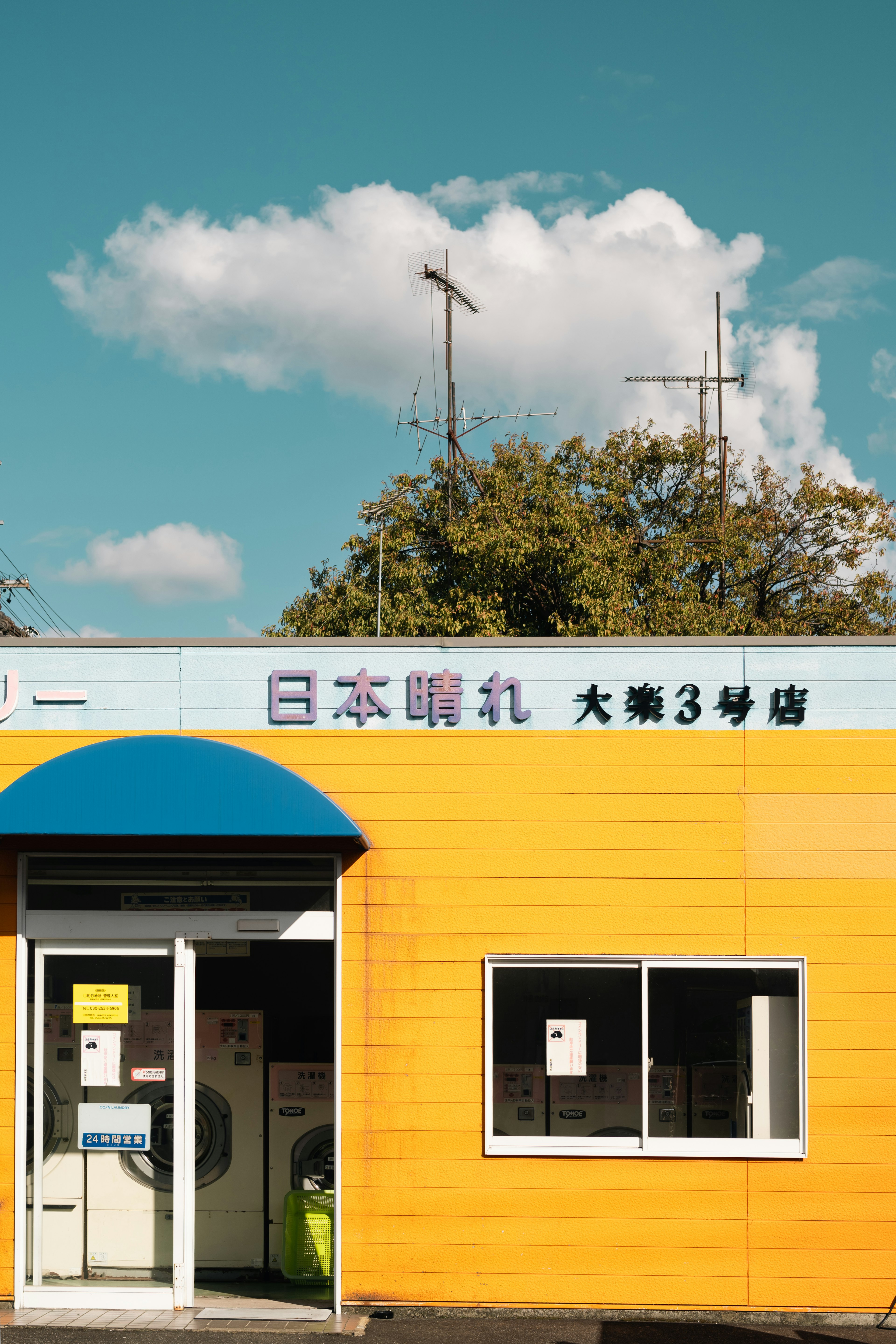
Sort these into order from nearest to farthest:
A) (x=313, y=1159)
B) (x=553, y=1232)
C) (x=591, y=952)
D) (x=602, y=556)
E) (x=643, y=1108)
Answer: (x=553, y=1232), (x=643, y=1108), (x=591, y=952), (x=313, y=1159), (x=602, y=556)

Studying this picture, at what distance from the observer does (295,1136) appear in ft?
25.5

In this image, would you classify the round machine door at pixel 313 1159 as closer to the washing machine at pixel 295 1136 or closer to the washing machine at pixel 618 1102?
the washing machine at pixel 295 1136

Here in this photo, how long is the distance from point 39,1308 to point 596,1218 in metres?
3.77

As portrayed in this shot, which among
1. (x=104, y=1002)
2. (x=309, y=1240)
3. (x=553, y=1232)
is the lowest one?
(x=309, y=1240)

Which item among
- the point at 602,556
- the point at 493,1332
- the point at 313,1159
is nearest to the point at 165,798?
the point at 313,1159

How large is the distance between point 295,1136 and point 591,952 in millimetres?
2619

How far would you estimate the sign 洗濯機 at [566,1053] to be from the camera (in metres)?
7.30

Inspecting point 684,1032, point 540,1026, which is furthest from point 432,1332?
point 684,1032

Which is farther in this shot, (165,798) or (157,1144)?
(157,1144)

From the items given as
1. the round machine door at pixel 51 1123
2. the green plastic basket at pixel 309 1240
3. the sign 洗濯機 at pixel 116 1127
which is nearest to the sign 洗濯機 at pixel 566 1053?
the green plastic basket at pixel 309 1240

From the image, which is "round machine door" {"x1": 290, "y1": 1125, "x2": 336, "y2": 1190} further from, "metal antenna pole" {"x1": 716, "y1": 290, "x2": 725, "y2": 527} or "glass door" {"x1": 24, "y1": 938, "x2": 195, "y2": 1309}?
"metal antenna pole" {"x1": 716, "y1": 290, "x2": 725, "y2": 527}

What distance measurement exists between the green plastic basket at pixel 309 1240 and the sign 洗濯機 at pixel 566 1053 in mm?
1812

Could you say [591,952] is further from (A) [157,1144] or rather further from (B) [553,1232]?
(A) [157,1144]

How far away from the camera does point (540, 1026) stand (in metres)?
7.30
